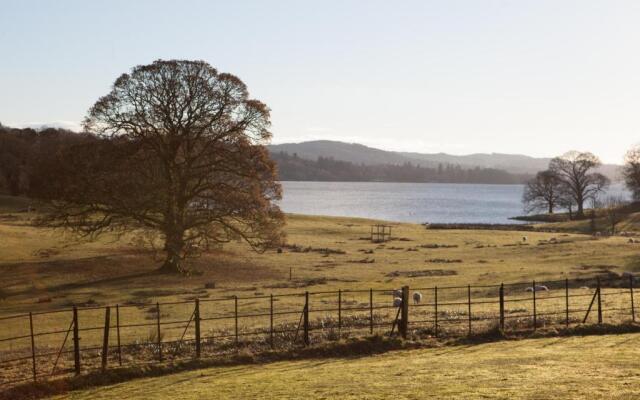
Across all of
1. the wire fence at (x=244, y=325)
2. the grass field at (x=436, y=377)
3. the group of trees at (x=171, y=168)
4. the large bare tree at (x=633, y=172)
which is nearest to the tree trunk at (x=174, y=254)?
the group of trees at (x=171, y=168)

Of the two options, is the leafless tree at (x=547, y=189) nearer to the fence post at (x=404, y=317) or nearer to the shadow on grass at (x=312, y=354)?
the shadow on grass at (x=312, y=354)

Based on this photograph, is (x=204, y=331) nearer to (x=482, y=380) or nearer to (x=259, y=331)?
(x=259, y=331)

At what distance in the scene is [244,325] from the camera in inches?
1385

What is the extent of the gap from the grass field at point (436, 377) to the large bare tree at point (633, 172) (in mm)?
116523

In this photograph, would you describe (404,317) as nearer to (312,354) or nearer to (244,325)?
(312,354)

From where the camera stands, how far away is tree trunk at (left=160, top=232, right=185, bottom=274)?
186ft

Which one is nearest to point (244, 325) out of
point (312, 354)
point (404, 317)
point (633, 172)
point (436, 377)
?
point (312, 354)

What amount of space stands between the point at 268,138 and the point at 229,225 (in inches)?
326

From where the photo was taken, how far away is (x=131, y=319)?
1490 inches

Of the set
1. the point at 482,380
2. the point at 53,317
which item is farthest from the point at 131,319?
the point at 482,380

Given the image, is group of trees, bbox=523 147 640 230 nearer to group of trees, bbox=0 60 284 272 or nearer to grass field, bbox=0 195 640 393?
grass field, bbox=0 195 640 393

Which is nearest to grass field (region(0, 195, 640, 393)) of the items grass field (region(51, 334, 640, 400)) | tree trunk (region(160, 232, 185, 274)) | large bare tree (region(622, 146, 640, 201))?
tree trunk (region(160, 232, 185, 274))

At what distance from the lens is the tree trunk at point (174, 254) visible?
186ft

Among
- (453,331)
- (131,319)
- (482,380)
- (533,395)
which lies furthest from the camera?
(131,319)
